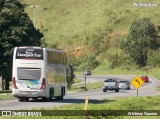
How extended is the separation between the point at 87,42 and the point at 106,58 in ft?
33.6

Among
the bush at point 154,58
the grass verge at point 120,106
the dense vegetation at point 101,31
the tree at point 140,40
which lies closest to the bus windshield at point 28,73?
the grass verge at point 120,106

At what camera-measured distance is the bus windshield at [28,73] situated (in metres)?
38.8

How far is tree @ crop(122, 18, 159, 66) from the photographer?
4926 inches

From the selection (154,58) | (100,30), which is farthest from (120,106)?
(100,30)

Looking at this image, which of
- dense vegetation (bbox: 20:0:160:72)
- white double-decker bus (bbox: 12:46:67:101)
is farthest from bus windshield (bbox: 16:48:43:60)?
dense vegetation (bbox: 20:0:160:72)

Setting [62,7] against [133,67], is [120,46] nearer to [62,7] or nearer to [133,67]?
→ [133,67]

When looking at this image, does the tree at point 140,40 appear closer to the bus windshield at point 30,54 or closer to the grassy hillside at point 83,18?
the grassy hillside at point 83,18

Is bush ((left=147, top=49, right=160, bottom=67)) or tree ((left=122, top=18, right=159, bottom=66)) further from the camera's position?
tree ((left=122, top=18, right=159, bottom=66))

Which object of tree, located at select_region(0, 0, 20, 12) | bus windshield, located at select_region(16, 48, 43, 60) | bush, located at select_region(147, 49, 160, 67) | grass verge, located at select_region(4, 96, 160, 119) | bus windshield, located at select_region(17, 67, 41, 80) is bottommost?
bush, located at select_region(147, 49, 160, 67)

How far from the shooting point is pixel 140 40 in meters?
126

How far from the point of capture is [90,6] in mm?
158875

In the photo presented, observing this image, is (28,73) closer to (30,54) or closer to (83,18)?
(30,54)

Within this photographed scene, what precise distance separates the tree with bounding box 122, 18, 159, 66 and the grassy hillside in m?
11.1

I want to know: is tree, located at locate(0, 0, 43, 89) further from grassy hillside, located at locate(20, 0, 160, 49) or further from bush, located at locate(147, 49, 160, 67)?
grassy hillside, located at locate(20, 0, 160, 49)
